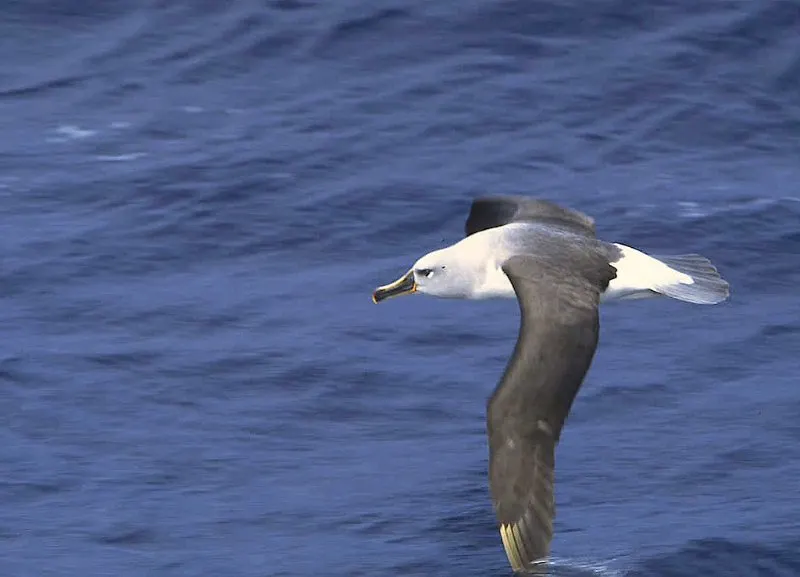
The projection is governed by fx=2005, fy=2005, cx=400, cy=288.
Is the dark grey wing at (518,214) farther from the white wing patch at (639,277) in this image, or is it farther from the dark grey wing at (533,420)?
the dark grey wing at (533,420)

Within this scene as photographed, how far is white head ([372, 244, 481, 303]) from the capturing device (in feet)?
46.3

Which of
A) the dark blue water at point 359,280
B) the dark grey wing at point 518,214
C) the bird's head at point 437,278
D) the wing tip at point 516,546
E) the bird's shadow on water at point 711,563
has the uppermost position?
the bird's head at point 437,278

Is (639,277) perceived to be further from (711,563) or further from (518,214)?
(711,563)

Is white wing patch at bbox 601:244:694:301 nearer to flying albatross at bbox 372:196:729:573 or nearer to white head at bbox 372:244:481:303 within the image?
flying albatross at bbox 372:196:729:573

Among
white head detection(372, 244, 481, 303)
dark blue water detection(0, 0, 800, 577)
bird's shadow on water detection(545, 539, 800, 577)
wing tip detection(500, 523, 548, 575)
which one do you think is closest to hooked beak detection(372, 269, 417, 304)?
white head detection(372, 244, 481, 303)

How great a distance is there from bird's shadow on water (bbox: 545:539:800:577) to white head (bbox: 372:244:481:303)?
87.8 inches

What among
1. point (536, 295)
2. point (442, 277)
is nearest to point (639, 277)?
point (536, 295)

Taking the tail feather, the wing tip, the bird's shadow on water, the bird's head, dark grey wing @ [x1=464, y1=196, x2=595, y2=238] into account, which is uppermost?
the bird's head

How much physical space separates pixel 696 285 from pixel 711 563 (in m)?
2.12

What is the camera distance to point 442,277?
1416cm

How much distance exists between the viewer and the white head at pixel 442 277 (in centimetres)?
1411

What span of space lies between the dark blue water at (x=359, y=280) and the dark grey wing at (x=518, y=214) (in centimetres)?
186

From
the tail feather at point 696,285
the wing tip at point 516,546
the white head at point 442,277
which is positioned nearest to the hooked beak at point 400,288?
the white head at point 442,277

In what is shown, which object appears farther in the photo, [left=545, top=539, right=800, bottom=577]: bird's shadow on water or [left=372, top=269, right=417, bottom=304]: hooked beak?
[left=545, top=539, right=800, bottom=577]: bird's shadow on water
